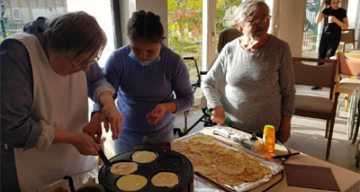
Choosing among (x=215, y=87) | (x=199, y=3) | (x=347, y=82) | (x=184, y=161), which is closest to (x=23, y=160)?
(x=184, y=161)

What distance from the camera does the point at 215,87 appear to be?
1752mm

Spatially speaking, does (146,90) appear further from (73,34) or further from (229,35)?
(229,35)

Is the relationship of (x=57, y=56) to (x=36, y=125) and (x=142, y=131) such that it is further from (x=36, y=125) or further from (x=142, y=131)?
(x=142, y=131)

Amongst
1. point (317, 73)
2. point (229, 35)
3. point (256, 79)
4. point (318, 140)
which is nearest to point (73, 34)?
point (256, 79)

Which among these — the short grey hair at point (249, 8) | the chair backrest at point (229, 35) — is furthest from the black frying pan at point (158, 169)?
the chair backrest at point (229, 35)

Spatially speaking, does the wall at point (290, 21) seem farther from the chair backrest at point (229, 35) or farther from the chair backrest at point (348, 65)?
the chair backrest at point (229, 35)

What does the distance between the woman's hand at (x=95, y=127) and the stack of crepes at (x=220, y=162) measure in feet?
1.19

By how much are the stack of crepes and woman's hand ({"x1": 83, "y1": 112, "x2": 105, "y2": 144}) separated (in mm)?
364

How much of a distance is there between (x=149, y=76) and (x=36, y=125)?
617 millimetres

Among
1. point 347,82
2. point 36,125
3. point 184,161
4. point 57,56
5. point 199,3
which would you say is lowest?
point 347,82

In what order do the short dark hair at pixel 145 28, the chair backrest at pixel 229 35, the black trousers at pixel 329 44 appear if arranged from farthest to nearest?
1. the black trousers at pixel 329 44
2. the chair backrest at pixel 229 35
3. the short dark hair at pixel 145 28

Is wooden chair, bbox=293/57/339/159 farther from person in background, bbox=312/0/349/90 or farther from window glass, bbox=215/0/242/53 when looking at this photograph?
person in background, bbox=312/0/349/90

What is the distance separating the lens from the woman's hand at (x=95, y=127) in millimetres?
965

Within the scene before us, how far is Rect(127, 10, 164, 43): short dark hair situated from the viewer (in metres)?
1.18
